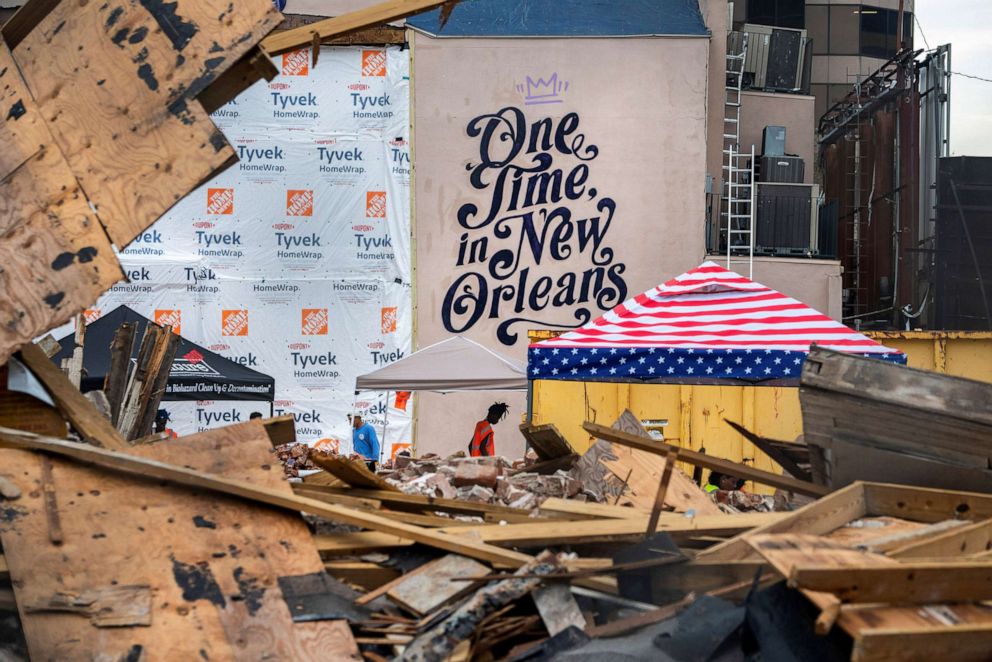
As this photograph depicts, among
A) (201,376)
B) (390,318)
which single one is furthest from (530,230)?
(201,376)

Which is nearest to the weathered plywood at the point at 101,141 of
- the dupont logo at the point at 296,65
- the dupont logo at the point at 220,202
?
the dupont logo at the point at 220,202

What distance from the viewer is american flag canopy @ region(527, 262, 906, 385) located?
11547 millimetres

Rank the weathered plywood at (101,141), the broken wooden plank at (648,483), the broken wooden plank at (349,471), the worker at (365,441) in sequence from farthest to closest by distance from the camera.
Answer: the worker at (365,441) < the broken wooden plank at (648,483) < the broken wooden plank at (349,471) < the weathered plywood at (101,141)

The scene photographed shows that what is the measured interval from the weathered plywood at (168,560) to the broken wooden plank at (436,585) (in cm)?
32

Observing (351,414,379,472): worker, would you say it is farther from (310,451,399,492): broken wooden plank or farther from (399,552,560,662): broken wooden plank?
(399,552,560,662): broken wooden plank

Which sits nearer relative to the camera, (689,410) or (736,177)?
(689,410)

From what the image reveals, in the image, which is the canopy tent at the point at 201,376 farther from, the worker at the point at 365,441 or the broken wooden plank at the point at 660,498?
the broken wooden plank at the point at 660,498

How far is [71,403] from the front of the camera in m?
5.85

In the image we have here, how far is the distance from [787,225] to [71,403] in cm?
1886

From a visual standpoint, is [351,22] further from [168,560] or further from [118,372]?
[118,372]

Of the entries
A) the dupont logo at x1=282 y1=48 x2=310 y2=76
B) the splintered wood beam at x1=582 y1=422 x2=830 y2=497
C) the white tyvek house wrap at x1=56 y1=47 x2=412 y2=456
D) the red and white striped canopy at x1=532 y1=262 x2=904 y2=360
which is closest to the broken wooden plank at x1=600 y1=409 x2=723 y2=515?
the splintered wood beam at x1=582 y1=422 x2=830 y2=497

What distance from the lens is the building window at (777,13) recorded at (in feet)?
101

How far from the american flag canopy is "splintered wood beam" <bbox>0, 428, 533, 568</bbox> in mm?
6626

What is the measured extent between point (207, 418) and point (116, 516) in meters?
16.4
